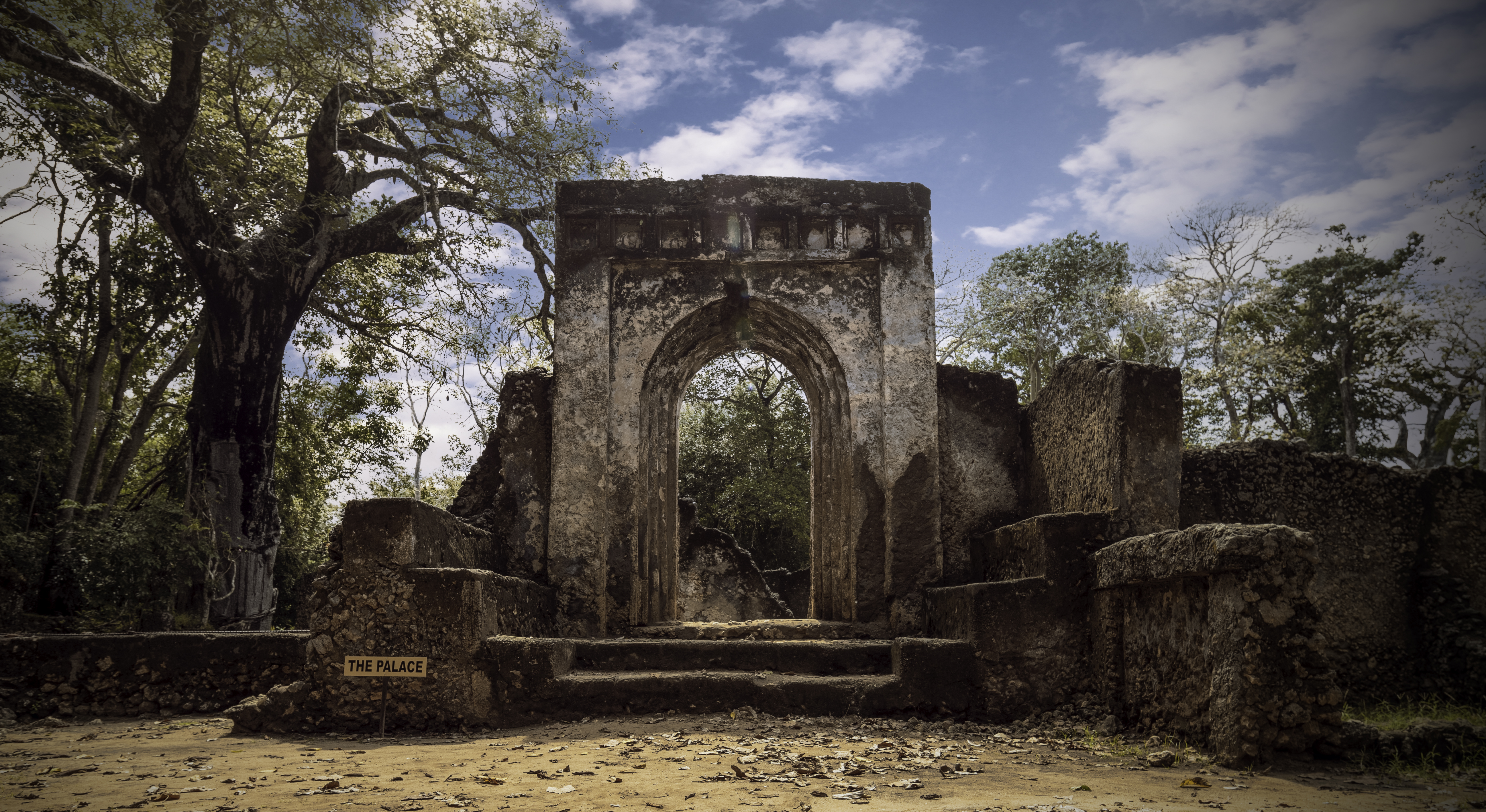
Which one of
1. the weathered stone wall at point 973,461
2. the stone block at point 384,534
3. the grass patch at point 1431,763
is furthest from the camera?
the weathered stone wall at point 973,461

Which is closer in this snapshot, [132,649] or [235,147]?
[132,649]

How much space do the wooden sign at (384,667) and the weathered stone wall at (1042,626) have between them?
346cm

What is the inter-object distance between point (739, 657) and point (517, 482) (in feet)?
8.53

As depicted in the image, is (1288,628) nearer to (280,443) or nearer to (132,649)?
(132,649)

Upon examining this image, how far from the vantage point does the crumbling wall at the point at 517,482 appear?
7281mm

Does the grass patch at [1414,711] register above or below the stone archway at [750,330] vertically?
below

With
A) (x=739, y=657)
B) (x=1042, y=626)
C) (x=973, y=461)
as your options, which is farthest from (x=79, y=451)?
(x=1042, y=626)

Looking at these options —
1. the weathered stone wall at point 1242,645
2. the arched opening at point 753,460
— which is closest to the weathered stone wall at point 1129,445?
the weathered stone wall at point 1242,645

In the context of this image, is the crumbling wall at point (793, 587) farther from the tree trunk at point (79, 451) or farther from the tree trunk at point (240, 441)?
the tree trunk at point (79, 451)

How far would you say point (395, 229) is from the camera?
12.0 metres

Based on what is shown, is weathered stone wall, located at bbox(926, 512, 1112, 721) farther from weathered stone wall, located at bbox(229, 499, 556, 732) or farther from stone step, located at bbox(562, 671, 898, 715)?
weathered stone wall, located at bbox(229, 499, 556, 732)

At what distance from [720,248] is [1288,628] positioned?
5181mm

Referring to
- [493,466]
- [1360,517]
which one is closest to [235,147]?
[493,466]

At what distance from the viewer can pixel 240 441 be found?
10312 mm
